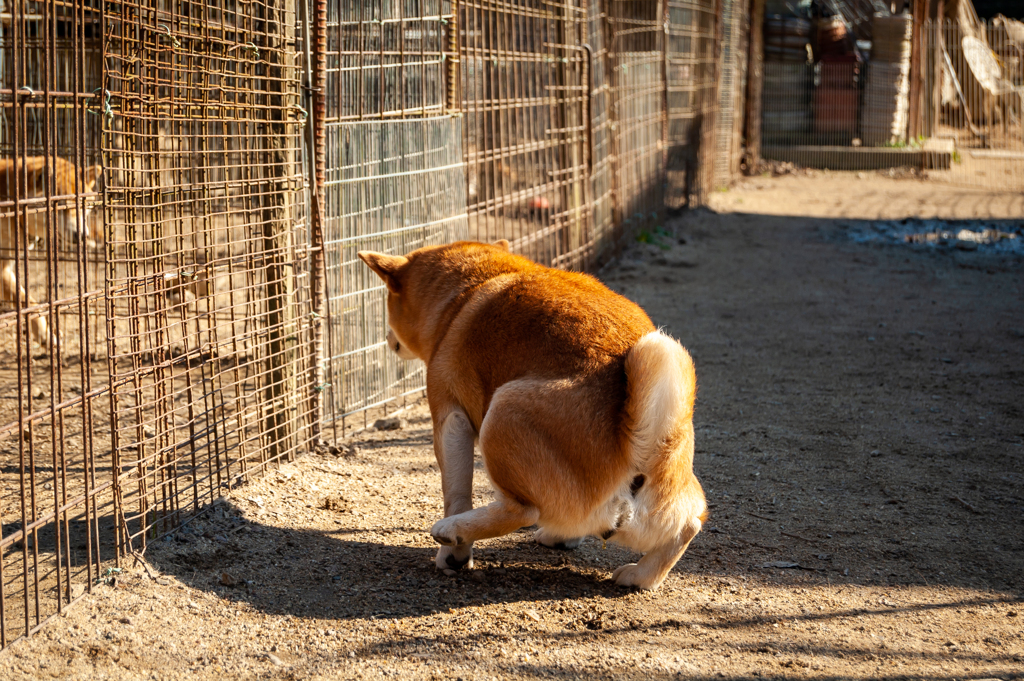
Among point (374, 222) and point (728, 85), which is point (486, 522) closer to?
point (374, 222)

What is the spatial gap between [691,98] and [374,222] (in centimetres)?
864

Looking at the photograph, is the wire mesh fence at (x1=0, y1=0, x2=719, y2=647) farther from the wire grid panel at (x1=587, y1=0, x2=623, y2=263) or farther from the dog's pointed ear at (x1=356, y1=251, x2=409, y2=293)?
the dog's pointed ear at (x1=356, y1=251, x2=409, y2=293)

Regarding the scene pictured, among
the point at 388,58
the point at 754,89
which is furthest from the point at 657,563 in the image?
the point at 754,89

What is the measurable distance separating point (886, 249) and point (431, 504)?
8207 millimetres

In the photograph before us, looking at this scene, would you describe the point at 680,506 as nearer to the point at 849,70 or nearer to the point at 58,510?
the point at 58,510

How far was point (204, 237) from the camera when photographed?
3.68 m

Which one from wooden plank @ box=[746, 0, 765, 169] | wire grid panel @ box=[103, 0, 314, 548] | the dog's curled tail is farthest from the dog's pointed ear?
wooden plank @ box=[746, 0, 765, 169]

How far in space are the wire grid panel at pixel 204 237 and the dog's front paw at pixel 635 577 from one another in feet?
5.68

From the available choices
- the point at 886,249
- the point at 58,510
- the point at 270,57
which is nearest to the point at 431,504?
the point at 58,510

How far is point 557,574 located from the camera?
11.3 feet

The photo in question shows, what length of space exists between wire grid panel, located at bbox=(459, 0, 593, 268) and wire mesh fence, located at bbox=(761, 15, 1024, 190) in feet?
35.4

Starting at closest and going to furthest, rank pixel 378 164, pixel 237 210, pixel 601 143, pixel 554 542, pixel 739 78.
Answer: pixel 554 542
pixel 237 210
pixel 378 164
pixel 601 143
pixel 739 78

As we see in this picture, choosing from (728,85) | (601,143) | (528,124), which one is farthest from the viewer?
(728,85)

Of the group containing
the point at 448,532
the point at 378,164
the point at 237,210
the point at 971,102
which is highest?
the point at 971,102
